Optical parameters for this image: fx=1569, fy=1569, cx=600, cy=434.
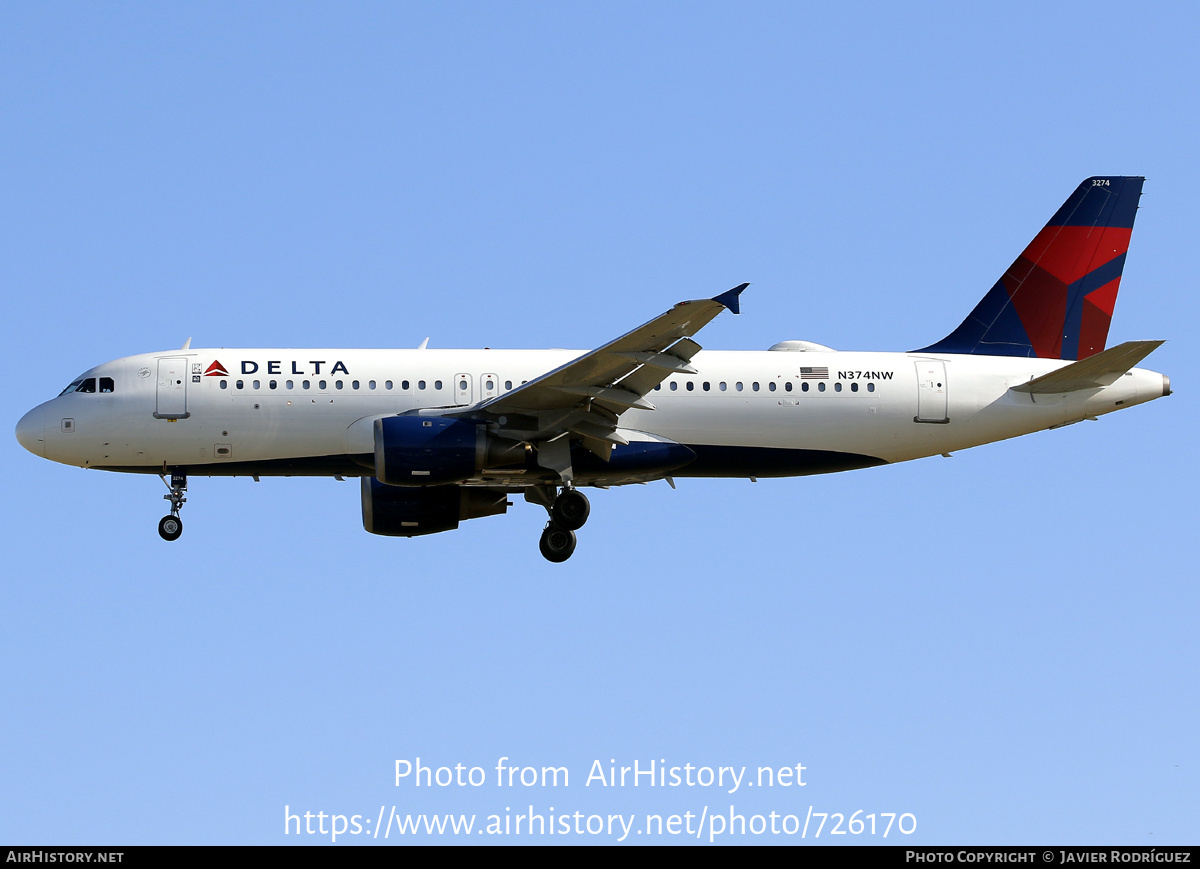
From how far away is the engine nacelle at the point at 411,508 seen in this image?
33.0 metres

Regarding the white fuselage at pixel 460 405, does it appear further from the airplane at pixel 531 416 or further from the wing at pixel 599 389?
the wing at pixel 599 389

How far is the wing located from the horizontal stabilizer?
7.50 meters

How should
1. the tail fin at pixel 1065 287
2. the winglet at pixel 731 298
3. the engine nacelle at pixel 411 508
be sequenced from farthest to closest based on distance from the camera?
1. the tail fin at pixel 1065 287
2. the engine nacelle at pixel 411 508
3. the winglet at pixel 731 298

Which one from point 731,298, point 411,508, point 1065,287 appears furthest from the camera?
point 1065,287

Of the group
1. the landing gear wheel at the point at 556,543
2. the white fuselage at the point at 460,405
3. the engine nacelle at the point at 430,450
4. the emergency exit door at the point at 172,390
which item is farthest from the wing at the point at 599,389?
the emergency exit door at the point at 172,390

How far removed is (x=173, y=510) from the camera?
31.7 metres

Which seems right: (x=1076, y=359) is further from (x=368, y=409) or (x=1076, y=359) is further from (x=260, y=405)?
(x=260, y=405)

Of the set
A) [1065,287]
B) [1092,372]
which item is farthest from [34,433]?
[1065,287]

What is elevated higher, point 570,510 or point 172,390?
point 172,390

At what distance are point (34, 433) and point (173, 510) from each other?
10.2 ft

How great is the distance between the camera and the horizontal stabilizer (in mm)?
30703

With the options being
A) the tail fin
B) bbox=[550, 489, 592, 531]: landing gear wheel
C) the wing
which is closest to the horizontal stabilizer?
the tail fin

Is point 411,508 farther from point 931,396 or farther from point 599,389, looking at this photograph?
point 931,396

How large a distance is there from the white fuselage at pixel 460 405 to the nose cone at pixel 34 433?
1.2 inches
